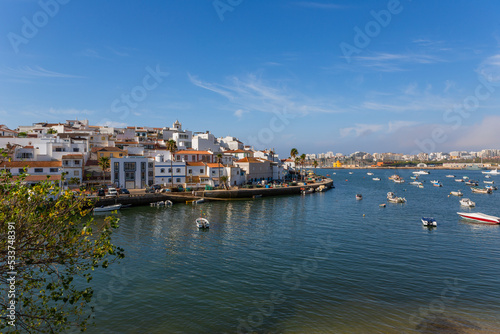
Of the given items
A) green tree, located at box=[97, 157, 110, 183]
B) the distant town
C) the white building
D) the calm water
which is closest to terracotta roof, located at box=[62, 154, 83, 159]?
the distant town

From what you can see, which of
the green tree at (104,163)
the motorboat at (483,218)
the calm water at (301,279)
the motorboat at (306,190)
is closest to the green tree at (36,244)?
the calm water at (301,279)

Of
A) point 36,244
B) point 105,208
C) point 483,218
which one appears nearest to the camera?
point 36,244

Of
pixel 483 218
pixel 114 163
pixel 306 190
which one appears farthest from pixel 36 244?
pixel 306 190

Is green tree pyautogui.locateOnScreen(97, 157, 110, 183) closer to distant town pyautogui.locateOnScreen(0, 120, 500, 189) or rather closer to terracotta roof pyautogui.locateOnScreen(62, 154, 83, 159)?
distant town pyautogui.locateOnScreen(0, 120, 500, 189)

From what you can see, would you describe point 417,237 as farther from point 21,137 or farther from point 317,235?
point 21,137

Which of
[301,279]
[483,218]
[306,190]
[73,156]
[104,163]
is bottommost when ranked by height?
[301,279]

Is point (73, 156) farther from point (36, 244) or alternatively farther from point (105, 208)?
point (36, 244)

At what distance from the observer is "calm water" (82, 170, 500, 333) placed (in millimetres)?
19078

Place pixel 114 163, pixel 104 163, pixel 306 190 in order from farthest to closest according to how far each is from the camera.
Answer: pixel 306 190 → pixel 114 163 → pixel 104 163

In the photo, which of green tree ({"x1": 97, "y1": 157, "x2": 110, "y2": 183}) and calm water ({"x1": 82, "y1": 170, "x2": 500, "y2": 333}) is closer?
calm water ({"x1": 82, "y1": 170, "x2": 500, "y2": 333})

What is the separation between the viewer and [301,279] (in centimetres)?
2564

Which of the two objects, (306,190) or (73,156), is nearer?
(73,156)

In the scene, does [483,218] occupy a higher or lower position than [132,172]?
lower

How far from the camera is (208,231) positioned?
1708 inches
